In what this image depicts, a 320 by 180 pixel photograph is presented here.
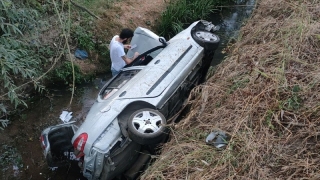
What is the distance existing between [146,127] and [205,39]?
2680 mm

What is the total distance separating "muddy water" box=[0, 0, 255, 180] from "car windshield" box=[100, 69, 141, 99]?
4.48 feet

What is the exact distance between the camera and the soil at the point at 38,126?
227 inches

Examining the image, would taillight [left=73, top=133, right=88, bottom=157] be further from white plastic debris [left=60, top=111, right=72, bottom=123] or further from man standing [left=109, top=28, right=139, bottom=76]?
man standing [left=109, top=28, right=139, bottom=76]

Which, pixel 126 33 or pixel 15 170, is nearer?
pixel 15 170

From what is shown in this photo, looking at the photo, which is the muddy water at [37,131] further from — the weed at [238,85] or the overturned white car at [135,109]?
the weed at [238,85]

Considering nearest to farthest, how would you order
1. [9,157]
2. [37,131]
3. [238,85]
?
[238,85]
[9,157]
[37,131]

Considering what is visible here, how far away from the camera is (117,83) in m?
5.75

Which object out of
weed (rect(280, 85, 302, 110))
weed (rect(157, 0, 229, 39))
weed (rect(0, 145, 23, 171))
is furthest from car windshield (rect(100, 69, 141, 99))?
weed (rect(157, 0, 229, 39))

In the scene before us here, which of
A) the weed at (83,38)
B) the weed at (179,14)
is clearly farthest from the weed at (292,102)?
the weed at (83,38)

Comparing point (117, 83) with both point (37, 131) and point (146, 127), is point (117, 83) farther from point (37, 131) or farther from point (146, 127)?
point (37, 131)

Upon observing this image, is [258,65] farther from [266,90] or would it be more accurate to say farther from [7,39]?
[7,39]

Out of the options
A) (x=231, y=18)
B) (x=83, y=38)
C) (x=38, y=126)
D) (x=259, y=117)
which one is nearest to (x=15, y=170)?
(x=38, y=126)

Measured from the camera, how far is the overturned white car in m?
4.67

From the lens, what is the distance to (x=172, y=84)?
5562 millimetres
